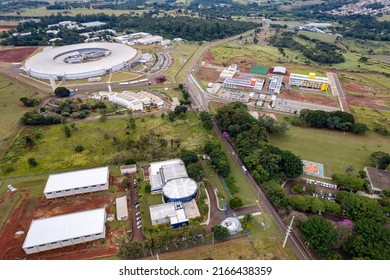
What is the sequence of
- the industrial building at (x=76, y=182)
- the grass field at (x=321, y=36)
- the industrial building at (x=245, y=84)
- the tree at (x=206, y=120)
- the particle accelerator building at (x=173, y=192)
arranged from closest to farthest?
the particle accelerator building at (x=173, y=192)
the industrial building at (x=76, y=182)
the tree at (x=206, y=120)
the industrial building at (x=245, y=84)
the grass field at (x=321, y=36)

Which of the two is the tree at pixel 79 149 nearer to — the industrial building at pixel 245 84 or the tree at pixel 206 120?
the tree at pixel 206 120

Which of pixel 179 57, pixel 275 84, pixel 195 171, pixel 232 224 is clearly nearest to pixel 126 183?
pixel 195 171

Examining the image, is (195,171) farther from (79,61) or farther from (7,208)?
(79,61)

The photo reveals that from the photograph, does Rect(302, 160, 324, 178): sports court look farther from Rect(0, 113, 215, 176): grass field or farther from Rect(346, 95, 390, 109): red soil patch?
Rect(346, 95, 390, 109): red soil patch

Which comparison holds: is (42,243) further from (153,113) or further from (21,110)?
(21,110)

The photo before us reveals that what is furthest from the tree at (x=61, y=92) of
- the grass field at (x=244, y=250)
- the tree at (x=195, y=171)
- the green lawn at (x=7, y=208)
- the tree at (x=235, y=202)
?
the grass field at (x=244, y=250)

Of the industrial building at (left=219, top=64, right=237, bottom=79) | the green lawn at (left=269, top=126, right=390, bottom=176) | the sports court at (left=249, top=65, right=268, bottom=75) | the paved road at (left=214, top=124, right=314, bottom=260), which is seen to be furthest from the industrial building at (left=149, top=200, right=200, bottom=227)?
the sports court at (left=249, top=65, right=268, bottom=75)

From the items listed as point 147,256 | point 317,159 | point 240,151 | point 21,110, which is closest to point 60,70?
point 21,110
